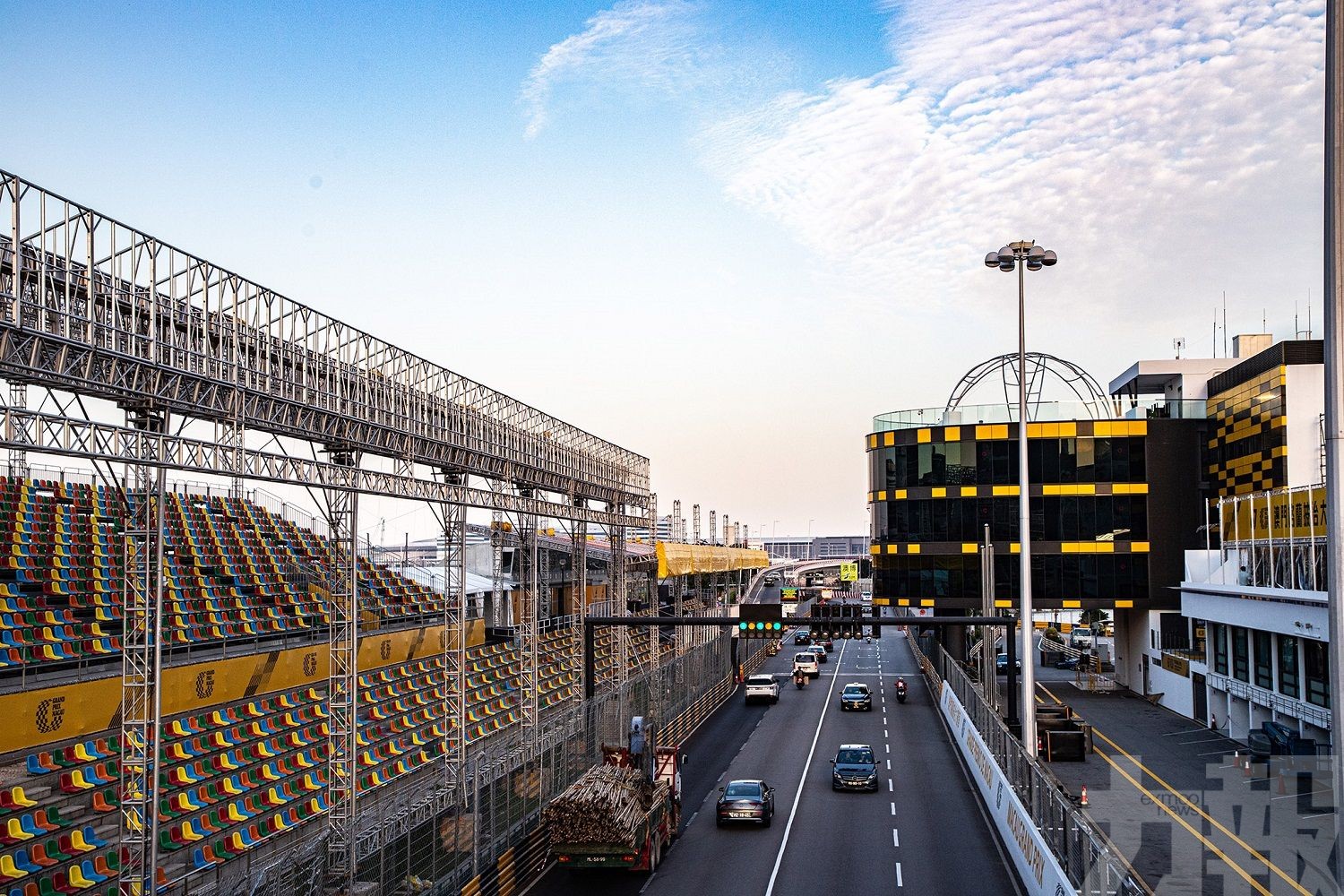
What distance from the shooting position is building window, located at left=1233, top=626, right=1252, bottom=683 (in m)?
45.1

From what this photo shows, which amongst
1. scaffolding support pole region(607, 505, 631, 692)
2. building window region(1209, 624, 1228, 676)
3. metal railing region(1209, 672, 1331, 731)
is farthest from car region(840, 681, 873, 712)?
building window region(1209, 624, 1228, 676)

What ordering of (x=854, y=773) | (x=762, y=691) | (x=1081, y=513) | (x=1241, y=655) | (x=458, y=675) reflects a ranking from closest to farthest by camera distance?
(x=458, y=675)
(x=854, y=773)
(x=1241, y=655)
(x=1081, y=513)
(x=762, y=691)

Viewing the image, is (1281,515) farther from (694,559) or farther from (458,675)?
(694,559)

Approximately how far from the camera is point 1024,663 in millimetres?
23562

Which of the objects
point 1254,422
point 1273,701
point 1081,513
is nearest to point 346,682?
point 1273,701

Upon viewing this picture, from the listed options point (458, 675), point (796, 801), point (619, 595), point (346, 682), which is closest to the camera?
point (346, 682)

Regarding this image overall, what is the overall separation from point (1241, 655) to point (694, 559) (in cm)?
3475

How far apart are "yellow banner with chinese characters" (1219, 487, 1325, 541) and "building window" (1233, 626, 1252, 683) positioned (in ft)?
13.1

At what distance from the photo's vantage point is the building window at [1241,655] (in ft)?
148

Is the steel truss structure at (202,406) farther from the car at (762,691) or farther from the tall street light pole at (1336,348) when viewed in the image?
the car at (762,691)

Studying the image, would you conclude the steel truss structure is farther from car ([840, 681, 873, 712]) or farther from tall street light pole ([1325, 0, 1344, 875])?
car ([840, 681, 873, 712])

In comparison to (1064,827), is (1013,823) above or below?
below

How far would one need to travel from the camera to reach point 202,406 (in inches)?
785

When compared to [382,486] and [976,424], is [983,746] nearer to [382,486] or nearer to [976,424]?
[382,486]
